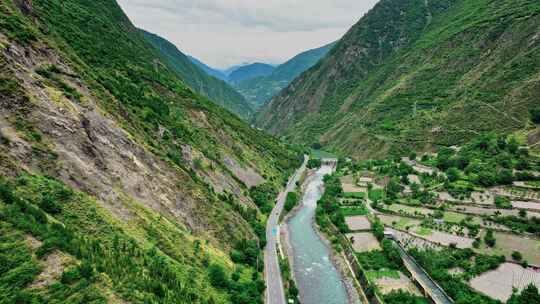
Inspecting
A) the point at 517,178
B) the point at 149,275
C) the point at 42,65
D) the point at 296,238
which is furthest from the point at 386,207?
the point at 42,65

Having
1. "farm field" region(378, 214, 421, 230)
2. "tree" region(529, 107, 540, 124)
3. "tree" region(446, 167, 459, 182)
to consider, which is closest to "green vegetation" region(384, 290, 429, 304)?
"farm field" region(378, 214, 421, 230)

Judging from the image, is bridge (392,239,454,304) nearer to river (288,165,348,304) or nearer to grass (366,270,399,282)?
grass (366,270,399,282)

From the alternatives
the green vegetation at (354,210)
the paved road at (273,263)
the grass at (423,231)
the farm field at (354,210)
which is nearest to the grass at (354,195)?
the farm field at (354,210)

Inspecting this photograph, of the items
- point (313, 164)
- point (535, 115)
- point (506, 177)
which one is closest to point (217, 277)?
point (506, 177)

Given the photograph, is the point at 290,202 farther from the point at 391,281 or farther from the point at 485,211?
the point at 485,211

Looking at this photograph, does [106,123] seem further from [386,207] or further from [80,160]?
[386,207]

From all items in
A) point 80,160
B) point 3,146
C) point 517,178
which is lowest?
point 517,178

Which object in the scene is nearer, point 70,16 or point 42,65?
point 42,65

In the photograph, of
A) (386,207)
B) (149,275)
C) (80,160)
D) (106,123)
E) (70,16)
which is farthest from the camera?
(70,16)
